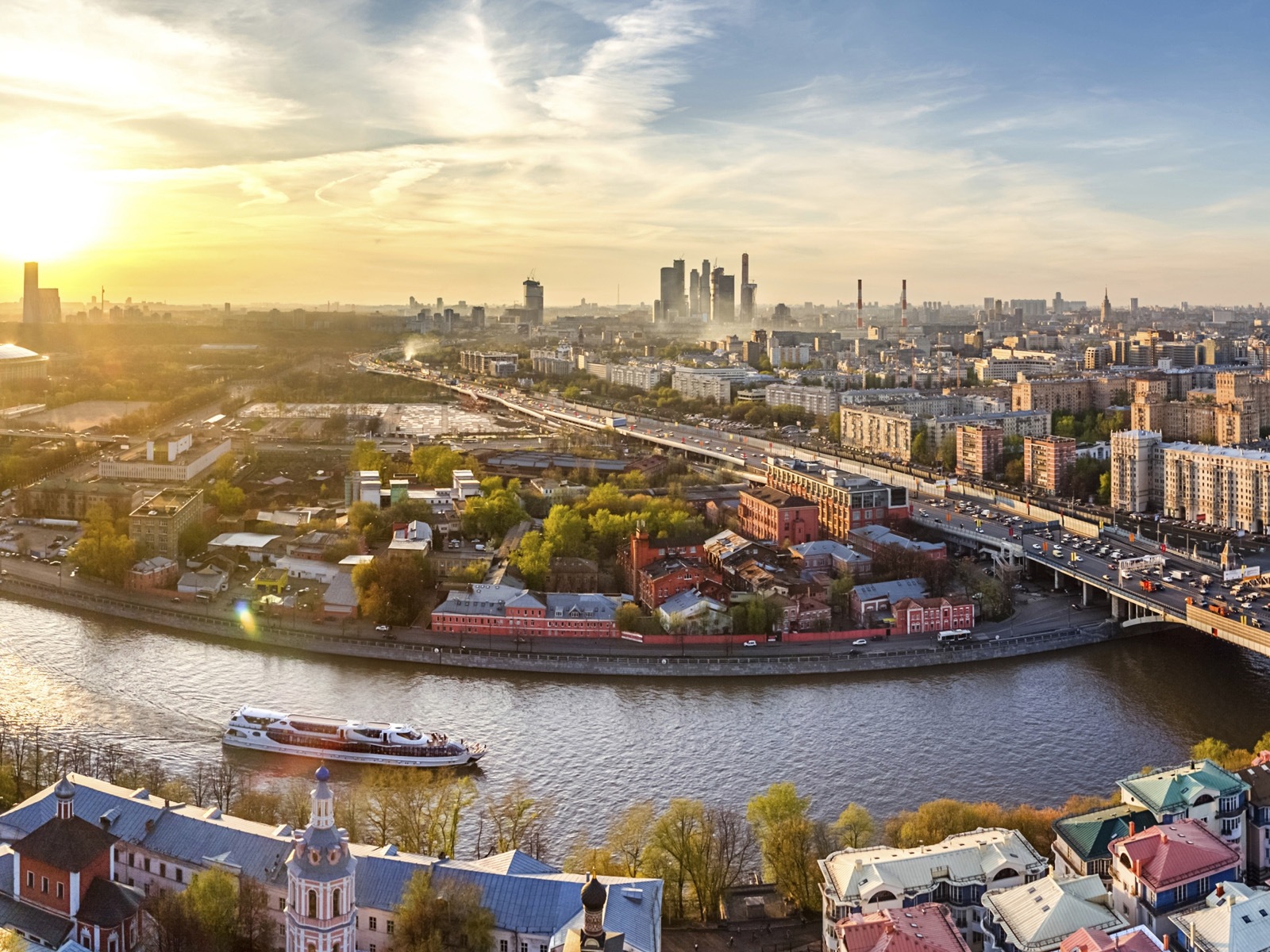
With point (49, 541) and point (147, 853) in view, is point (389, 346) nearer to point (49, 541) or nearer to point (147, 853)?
point (49, 541)

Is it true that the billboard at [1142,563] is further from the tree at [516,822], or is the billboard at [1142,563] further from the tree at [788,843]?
the tree at [516,822]

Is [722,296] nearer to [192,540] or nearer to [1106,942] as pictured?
[192,540]

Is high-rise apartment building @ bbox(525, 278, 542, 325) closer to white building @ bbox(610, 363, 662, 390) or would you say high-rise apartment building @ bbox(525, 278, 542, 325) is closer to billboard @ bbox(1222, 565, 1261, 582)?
white building @ bbox(610, 363, 662, 390)

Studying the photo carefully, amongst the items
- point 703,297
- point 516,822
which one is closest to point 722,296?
point 703,297

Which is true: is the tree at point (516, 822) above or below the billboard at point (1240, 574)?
below

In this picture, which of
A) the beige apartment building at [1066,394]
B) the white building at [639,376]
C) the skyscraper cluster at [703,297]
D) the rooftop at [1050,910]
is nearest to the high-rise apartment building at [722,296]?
the skyscraper cluster at [703,297]

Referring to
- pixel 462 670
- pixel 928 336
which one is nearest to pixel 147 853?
pixel 462 670
